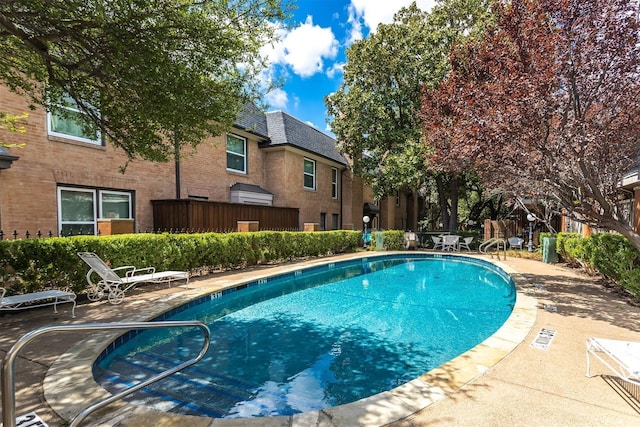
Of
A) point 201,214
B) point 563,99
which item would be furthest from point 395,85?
point 563,99

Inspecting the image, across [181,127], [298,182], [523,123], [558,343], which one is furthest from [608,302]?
[298,182]

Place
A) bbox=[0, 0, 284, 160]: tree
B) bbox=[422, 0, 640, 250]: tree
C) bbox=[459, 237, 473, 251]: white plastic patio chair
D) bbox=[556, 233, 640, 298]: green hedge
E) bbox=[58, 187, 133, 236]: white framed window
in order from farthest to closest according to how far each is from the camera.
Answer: bbox=[459, 237, 473, 251]: white plastic patio chair, bbox=[58, 187, 133, 236]: white framed window, bbox=[556, 233, 640, 298]: green hedge, bbox=[422, 0, 640, 250]: tree, bbox=[0, 0, 284, 160]: tree

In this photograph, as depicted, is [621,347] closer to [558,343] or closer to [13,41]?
[558,343]

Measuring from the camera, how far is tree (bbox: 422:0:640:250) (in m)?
5.98

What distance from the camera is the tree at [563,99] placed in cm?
598

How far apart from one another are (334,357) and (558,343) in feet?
10.9

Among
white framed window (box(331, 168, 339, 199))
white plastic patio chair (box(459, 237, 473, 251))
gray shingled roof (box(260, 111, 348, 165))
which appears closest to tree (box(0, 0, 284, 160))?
gray shingled roof (box(260, 111, 348, 165))

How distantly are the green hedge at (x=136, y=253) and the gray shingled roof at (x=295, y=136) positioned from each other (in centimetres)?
602

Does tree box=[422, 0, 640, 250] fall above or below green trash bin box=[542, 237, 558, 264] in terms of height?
above

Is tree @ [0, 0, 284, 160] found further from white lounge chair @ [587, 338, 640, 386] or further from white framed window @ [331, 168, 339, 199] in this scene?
white framed window @ [331, 168, 339, 199]

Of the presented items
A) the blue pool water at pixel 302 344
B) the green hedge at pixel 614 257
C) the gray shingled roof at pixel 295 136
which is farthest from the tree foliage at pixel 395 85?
the blue pool water at pixel 302 344

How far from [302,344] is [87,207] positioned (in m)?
9.15

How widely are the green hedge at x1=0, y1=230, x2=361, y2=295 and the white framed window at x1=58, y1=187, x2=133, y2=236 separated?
10.3ft

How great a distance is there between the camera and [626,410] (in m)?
3.01
